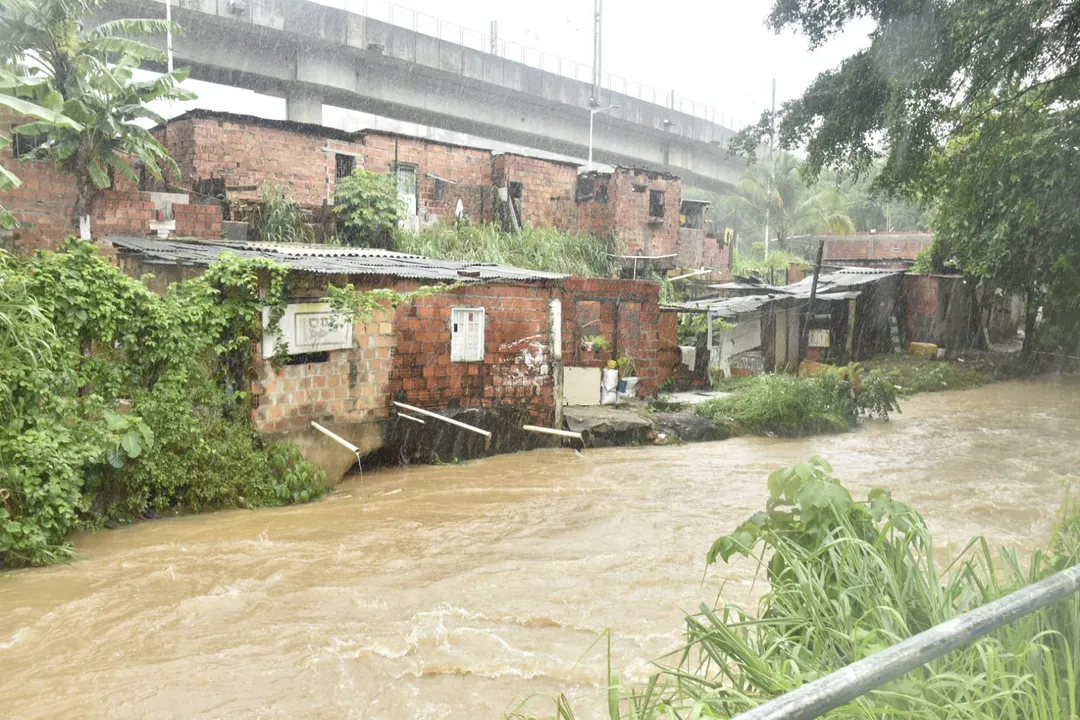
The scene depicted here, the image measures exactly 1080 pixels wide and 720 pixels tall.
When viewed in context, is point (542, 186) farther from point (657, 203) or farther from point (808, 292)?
point (808, 292)

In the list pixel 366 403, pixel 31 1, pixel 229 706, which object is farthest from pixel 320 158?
pixel 229 706

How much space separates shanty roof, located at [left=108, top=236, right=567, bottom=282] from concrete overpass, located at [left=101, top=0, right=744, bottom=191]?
9138 millimetres

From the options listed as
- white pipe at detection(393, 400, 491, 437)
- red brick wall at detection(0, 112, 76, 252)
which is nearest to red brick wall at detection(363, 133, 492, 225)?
red brick wall at detection(0, 112, 76, 252)

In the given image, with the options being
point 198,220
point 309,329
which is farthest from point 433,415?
point 198,220

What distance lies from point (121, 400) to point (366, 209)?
958cm

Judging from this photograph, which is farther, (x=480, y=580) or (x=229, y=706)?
(x=480, y=580)

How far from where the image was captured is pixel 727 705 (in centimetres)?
250

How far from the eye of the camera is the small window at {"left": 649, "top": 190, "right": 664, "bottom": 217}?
23266 mm

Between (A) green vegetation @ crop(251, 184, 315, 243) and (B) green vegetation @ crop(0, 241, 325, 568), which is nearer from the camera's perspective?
(B) green vegetation @ crop(0, 241, 325, 568)

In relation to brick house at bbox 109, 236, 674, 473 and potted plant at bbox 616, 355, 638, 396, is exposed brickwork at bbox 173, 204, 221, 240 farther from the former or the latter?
potted plant at bbox 616, 355, 638, 396

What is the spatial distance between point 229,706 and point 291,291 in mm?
5264

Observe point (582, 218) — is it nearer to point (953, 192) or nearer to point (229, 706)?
point (953, 192)

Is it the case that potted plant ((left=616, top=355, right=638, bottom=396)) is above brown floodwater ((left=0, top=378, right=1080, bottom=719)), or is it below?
above

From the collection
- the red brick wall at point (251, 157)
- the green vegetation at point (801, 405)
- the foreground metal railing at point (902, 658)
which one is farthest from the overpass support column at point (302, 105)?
the foreground metal railing at point (902, 658)
